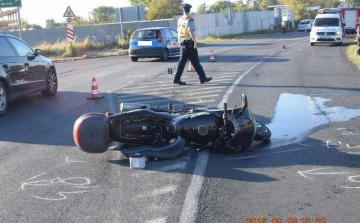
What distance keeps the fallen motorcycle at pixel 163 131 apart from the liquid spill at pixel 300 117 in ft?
2.41

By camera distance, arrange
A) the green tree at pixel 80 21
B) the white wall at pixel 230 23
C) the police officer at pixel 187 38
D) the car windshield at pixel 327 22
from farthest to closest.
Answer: the green tree at pixel 80 21, the white wall at pixel 230 23, the car windshield at pixel 327 22, the police officer at pixel 187 38

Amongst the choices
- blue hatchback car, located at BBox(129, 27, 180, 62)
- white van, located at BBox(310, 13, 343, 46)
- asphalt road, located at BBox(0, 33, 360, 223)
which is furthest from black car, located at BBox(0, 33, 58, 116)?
white van, located at BBox(310, 13, 343, 46)

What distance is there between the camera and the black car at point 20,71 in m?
10.5

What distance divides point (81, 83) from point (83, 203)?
1127 centimetres

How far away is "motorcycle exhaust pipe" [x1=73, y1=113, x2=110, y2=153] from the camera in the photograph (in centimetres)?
638

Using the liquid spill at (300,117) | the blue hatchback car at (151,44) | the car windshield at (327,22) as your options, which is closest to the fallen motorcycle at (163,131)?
the liquid spill at (300,117)

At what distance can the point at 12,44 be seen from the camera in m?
11.4

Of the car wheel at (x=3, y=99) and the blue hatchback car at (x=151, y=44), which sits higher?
the blue hatchback car at (x=151, y=44)

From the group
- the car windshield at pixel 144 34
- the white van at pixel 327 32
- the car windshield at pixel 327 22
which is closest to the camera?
the car windshield at pixel 144 34

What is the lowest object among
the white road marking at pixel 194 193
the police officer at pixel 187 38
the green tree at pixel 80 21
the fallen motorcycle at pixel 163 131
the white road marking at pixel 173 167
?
the white road marking at pixel 194 193

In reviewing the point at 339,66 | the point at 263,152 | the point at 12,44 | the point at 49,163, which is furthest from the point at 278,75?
the point at 49,163

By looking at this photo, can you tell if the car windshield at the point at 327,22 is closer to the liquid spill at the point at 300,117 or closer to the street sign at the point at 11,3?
the street sign at the point at 11,3

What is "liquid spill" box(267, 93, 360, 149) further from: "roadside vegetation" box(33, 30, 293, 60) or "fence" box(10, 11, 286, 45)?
"fence" box(10, 11, 286, 45)

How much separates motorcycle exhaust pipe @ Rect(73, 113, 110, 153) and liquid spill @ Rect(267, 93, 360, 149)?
230 centimetres
